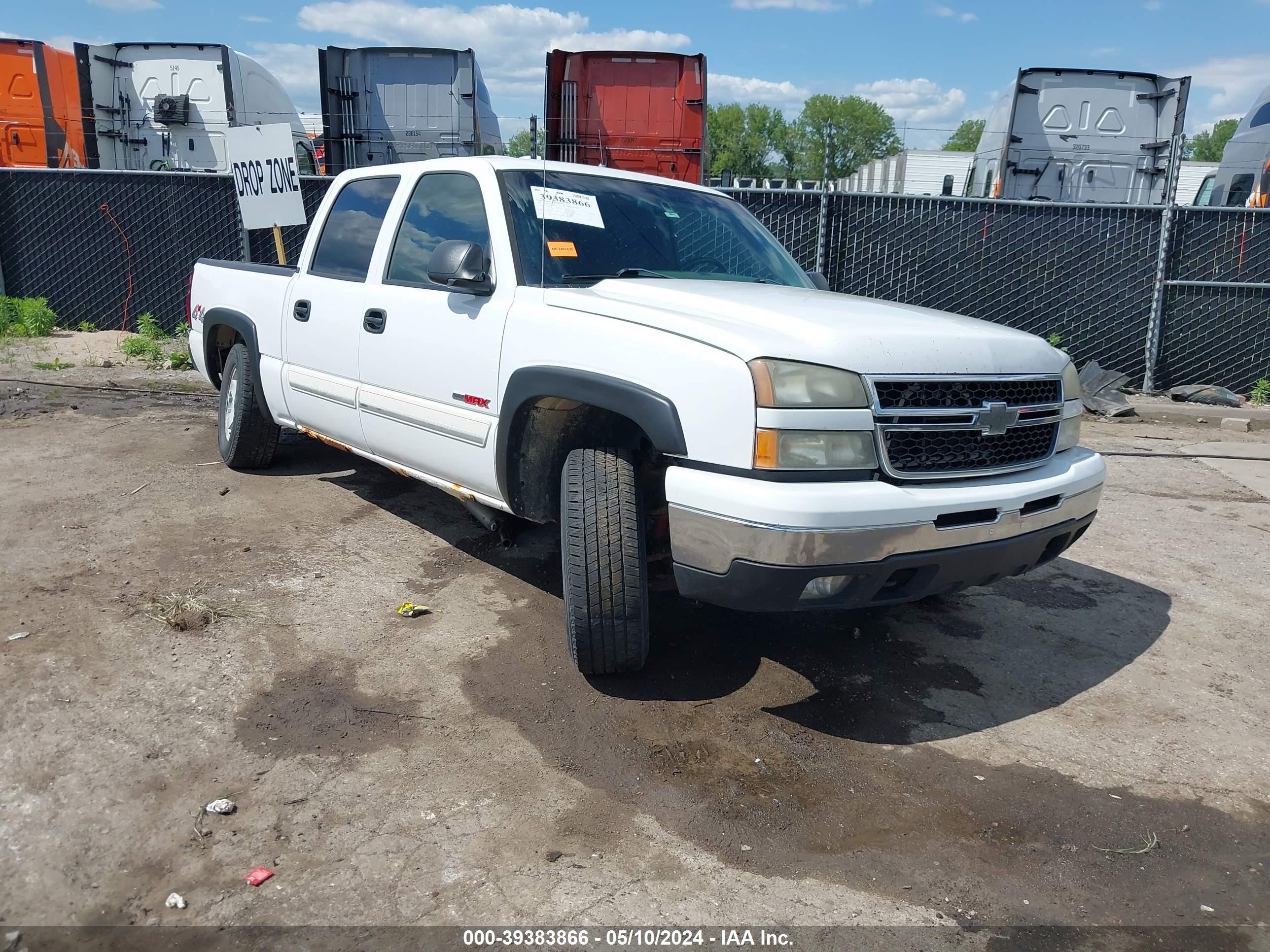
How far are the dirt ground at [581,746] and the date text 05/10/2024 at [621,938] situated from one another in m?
0.05

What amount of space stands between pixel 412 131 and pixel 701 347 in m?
11.3

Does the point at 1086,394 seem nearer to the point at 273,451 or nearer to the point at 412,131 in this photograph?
the point at 273,451

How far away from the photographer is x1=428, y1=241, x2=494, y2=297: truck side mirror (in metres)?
3.70

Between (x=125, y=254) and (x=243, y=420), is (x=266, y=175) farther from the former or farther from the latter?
(x=125, y=254)

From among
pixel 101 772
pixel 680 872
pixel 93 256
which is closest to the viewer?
pixel 680 872

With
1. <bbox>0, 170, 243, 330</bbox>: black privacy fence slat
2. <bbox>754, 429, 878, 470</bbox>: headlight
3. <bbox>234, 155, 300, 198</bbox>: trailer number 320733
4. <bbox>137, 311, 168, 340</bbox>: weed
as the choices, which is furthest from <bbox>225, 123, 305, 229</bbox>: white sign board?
<bbox>754, 429, 878, 470</bbox>: headlight

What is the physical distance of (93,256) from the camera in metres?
11.3

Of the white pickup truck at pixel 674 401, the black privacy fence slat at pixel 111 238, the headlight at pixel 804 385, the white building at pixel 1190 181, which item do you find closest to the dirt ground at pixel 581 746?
the white pickup truck at pixel 674 401

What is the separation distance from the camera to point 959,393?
3152 mm

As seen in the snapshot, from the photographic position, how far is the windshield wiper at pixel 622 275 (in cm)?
379

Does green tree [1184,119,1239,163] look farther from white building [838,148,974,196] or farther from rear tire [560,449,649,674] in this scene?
rear tire [560,449,649,674]

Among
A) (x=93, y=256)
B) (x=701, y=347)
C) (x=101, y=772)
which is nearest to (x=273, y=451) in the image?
(x=101, y=772)

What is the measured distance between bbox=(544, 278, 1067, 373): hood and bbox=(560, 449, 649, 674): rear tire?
54 centimetres

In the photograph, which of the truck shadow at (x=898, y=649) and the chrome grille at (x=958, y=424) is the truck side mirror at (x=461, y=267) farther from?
the chrome grille at (x=958, y=424)
